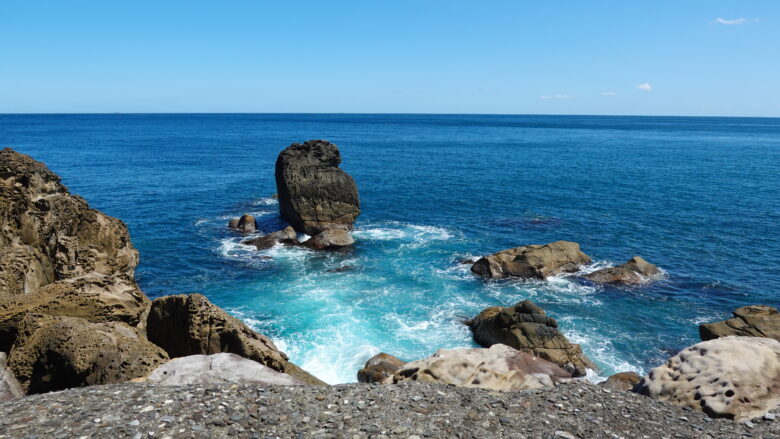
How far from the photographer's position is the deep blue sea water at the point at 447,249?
32875mm

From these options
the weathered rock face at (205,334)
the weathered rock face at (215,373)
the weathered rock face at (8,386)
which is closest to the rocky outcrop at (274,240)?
the weathered rock face at (205,334)

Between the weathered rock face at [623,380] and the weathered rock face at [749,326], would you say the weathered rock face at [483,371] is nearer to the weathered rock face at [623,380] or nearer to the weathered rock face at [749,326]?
the weathered rock face at [623,380]

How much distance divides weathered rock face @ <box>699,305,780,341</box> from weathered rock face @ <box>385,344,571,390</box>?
1579 centimetres

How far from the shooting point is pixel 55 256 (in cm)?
2466

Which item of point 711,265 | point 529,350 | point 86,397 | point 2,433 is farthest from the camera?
point 711,265

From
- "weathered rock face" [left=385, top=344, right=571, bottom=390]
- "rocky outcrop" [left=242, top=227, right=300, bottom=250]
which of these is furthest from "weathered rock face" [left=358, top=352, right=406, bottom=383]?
"rocky outcrop" [left=242, top=227, right=300, bottom=250]

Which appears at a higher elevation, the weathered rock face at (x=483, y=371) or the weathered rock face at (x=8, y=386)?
the weathered rock face at (x=8, y=386)

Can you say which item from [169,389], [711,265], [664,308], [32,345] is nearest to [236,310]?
[32,345]

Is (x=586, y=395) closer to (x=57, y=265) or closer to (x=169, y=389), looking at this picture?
(x=169, y=389)

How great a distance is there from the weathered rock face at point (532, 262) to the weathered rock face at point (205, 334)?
2553 cm

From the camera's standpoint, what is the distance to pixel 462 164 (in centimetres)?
11050

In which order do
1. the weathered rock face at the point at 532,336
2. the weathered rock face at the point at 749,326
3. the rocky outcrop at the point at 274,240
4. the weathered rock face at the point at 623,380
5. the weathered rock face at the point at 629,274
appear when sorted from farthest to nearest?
the rocky outcrop at the point at 274,240
the weathered rock face at the point at 629,274
the weathered rock face at the point at 749,326
the weathered rock face at the point at 532,336
the weathered rock face at the point at 623,380

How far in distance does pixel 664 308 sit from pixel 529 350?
46.1 ft

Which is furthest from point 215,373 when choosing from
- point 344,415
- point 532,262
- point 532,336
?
point 532,262
